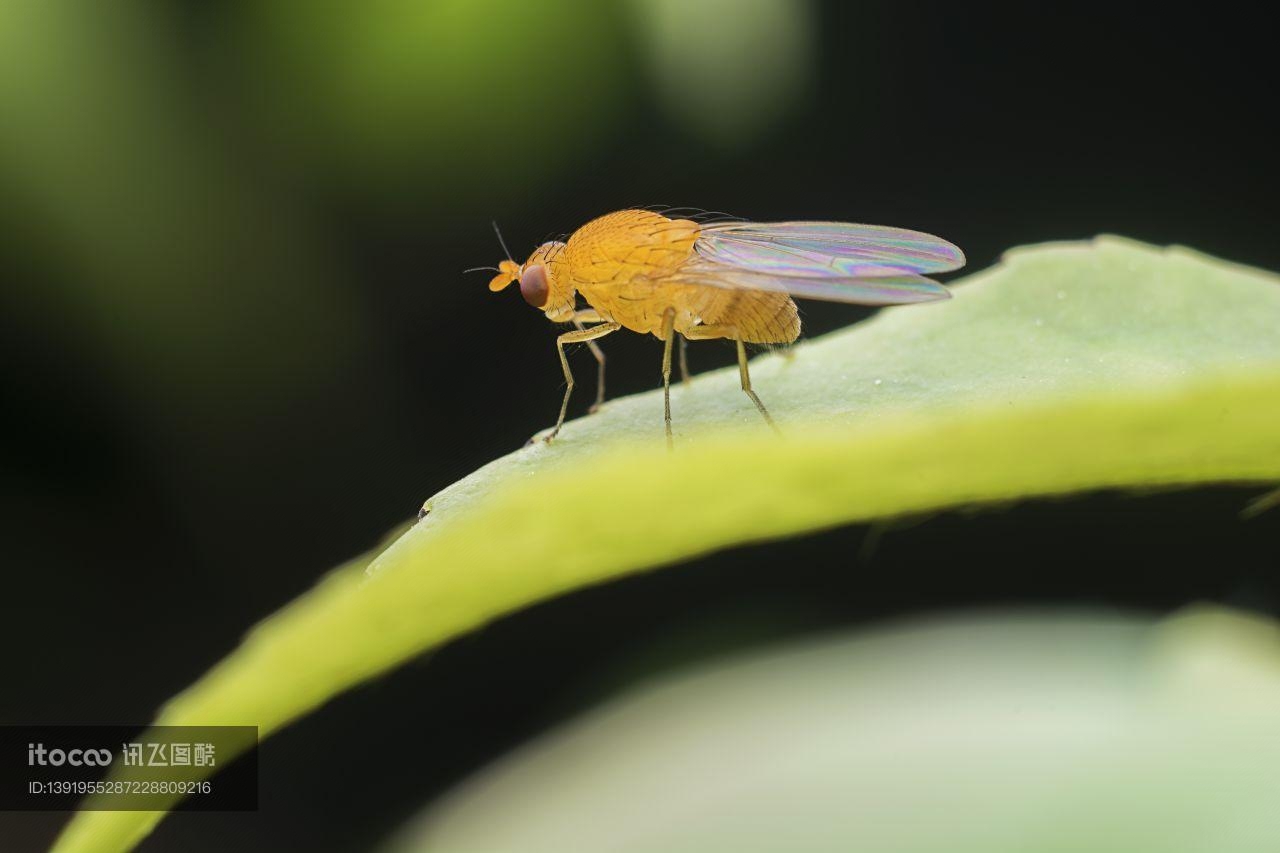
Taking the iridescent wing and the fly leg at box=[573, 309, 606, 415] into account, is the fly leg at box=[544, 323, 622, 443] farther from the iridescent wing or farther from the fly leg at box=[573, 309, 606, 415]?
the iridescent wing

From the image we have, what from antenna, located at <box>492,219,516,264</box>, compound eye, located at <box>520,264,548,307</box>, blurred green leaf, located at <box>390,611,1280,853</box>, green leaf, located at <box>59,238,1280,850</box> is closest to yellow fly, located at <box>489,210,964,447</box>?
compound eye, located at <box>520,264,548,307</box>

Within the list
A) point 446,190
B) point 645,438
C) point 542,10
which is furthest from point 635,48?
point 645,438

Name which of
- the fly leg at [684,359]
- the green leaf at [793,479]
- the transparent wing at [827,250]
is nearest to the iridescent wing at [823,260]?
the transparent wing at [827,250]

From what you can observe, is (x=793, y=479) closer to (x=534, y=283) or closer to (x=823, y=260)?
(x=823, y=260)

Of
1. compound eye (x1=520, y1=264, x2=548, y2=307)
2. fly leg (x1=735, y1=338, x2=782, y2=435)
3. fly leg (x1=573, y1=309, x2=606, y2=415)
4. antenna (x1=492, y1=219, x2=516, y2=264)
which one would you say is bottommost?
fly leg (x1=735, y1=338, x2=782, y2=435)

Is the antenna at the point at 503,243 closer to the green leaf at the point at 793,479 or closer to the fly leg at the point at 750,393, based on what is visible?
the fly leg at the point at 750,393
